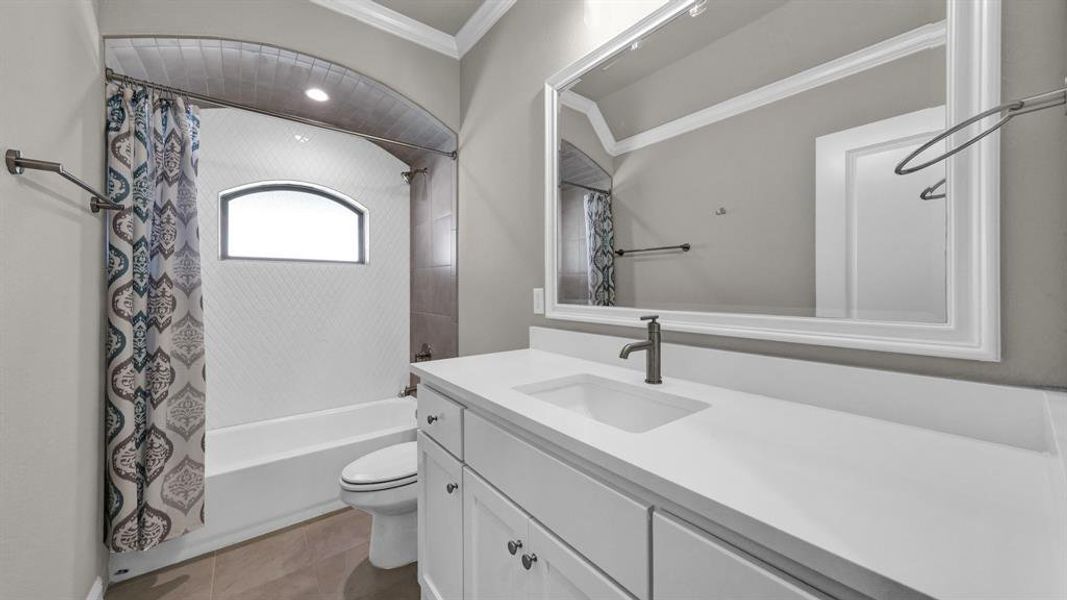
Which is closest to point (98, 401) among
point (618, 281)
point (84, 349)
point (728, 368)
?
point (84, 349)

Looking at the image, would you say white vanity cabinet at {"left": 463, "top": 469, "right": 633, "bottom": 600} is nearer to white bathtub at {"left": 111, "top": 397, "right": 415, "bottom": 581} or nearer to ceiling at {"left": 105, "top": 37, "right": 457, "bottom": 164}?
white bathtub at {"left": 111, "top": 397, "right": 415, "bottom": 581}

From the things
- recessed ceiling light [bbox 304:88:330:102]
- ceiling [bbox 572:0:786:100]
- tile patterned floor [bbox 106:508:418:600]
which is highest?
recessed ceiling light [bbox 304:88:330:102]

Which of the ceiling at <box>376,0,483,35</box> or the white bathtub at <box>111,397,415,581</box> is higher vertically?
the ceiling at <box>376,0,483,35</box>

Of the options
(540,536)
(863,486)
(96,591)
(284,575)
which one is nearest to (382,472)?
(284,575)

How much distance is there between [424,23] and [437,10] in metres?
0.13

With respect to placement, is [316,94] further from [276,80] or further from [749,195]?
[749,195]

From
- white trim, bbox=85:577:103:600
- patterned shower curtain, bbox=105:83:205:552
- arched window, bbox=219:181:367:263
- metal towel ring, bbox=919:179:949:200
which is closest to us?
metal towel ring, bbox=919:179:949:200

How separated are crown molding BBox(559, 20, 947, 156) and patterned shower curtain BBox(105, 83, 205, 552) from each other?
1784mm

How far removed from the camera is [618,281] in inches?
55.7

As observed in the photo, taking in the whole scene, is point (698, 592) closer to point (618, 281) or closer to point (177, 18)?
point (618, 281)

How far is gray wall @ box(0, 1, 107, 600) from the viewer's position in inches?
34.5

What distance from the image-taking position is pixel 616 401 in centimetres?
114

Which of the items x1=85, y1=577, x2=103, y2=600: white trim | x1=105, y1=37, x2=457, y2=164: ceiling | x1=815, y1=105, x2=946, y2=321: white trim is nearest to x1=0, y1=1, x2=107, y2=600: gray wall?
x1=85, y1=577, x2=103, y2=600: white trim

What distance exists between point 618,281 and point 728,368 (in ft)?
1.65
